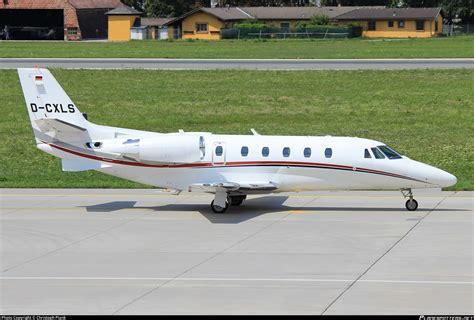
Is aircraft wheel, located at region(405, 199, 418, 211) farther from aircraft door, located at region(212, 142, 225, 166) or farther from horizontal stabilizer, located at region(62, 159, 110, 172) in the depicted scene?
horizontal stabilizer, located at region(62, 159, 110, 172)

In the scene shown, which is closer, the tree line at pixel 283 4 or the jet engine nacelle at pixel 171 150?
the jet engine nacelle at pixel 171 150

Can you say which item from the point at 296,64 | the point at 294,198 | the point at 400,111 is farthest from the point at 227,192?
the point at 296,64

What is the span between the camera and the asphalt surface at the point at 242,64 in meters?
64.6

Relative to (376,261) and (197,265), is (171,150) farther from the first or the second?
(376,261)

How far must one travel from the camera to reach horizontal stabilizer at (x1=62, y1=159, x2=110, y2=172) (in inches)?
1131

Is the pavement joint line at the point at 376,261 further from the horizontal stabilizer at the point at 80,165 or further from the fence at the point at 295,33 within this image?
the fence at the point at 295,33

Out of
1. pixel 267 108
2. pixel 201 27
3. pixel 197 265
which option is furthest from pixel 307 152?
pixel 201 27

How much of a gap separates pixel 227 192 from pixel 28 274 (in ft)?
28.0

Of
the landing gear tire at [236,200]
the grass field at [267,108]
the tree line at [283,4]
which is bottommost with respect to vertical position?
the landing gear tire at [236,200]

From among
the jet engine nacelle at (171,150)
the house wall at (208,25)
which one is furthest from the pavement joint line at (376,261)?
the house wall at (208,25)

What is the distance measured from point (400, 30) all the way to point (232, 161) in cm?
9008

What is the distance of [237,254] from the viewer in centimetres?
2288

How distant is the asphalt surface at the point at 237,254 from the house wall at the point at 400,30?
278 ft

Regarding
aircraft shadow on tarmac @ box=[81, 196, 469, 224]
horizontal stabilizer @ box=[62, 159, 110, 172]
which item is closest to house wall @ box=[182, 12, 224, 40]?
aircraft shadow on tarmac @ box=[81, 196, 469, 224]
